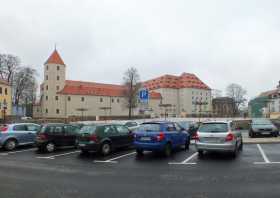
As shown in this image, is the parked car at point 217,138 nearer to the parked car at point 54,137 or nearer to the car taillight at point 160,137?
A: the car taillight at point 160,137

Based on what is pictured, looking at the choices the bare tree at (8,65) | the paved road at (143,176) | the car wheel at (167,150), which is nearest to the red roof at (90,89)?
the bare tree at (8,65)

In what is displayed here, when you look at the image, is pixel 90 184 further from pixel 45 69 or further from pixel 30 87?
pixel 45 69

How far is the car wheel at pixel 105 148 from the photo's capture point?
12336 millimetres

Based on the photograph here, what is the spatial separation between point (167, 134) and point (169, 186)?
203 inches

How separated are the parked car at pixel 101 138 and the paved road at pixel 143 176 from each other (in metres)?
0.56

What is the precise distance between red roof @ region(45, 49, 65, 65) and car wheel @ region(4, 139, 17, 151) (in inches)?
2991

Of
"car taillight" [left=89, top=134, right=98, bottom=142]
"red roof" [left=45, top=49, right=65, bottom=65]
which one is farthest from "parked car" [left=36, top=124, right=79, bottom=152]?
"red roof" [left=45, top=49, right=65, bottom=65]

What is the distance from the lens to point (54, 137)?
14.2 meters

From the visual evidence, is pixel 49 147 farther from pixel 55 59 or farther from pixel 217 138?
pixel 55 59

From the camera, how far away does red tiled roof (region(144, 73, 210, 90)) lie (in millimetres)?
117938

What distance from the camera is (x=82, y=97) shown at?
92.5m

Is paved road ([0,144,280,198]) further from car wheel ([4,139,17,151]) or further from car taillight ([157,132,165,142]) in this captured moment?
car wheel ([4,139,17,151])

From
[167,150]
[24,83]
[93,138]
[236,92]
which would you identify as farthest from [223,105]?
[93,138]

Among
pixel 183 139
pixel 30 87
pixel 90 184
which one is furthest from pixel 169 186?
pixel 30 87
